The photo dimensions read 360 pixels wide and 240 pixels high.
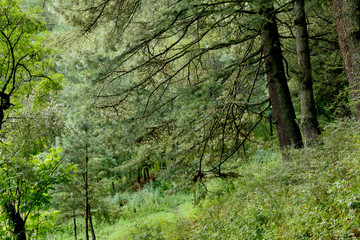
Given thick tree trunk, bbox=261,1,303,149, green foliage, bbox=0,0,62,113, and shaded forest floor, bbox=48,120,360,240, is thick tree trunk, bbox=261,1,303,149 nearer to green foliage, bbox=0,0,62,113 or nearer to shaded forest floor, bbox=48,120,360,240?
shaded forest floor, bbox=48,120,360,240

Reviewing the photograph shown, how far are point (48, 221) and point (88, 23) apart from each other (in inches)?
150

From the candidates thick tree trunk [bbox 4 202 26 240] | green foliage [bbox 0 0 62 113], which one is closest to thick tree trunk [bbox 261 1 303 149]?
thick tree trunk [bbox 4 202 26 240]

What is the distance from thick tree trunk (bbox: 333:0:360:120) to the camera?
3709 mm

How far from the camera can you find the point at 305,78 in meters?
4.56

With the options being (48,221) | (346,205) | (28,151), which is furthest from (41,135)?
(346,205)

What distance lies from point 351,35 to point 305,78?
97 cm

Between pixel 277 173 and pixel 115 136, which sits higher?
pixel 115 136

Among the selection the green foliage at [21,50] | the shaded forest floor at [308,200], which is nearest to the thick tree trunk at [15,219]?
the green foliage at [21,50]

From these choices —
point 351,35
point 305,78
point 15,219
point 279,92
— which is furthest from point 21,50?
point 351,35

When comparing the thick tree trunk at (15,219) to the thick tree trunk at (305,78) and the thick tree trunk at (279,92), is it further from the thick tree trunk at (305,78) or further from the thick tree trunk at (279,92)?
the thick tree trunk at (279,92)

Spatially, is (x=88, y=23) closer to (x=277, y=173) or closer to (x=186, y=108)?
(x=186, y=108)

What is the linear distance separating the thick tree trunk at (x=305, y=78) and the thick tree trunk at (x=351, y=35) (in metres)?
0.66

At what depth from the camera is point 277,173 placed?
436 centimetres

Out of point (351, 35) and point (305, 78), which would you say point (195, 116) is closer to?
point (305, 78)
